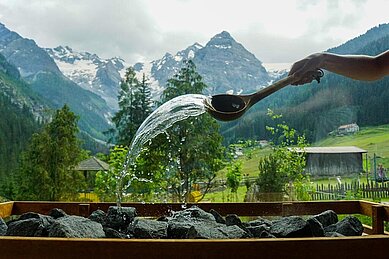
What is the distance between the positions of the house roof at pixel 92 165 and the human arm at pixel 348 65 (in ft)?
8.06

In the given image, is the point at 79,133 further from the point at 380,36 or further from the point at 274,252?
the point at 274,252

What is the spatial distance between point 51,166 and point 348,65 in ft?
8.06

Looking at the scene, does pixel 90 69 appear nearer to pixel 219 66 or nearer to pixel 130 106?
pixel 130 106

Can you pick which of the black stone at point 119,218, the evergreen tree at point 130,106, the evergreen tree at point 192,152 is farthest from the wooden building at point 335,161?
the black stone at point 119,218

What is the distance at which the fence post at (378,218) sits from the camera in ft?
3.61

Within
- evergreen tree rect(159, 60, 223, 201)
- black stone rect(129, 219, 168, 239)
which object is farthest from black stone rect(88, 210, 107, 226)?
evergreen tree rect(159, 60, 223, 201)

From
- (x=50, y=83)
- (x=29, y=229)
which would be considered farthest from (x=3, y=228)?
(x=50, y=83)

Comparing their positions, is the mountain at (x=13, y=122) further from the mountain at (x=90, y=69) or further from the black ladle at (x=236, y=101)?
the black ladle at (x=236, y=101)

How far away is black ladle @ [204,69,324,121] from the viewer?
3.48ft

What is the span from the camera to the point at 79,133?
3381mm

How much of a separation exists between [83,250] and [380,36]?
9.44ft
